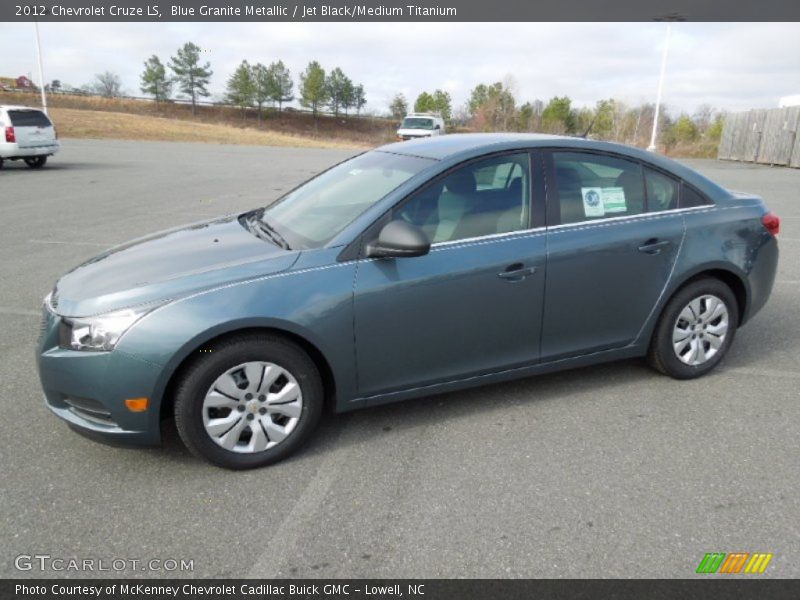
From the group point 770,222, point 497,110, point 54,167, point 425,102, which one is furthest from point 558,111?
point 770,222

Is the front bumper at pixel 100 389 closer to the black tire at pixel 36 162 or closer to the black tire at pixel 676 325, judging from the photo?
the black tire at pixel 676 325

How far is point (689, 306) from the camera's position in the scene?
3.95 m

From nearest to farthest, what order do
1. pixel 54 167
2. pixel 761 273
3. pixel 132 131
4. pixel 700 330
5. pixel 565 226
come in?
pixel 565 226 → pixel 700 330 → pixel 761 273 → pixel 54 167 → pixel 132 131

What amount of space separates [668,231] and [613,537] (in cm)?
207

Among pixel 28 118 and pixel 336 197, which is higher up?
pixel 28 118

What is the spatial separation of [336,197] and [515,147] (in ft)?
3.74

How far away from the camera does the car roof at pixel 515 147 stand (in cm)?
357

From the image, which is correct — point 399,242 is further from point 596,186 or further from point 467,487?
point 596,186

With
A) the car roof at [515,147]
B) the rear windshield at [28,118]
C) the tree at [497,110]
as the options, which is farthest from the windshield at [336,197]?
the tree at [497,110]

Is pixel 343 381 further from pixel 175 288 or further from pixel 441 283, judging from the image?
pixel 175 288

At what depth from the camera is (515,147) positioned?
11.8ft

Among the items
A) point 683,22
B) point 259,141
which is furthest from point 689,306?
point 259,141

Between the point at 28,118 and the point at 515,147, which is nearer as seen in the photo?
the point at 515,147
